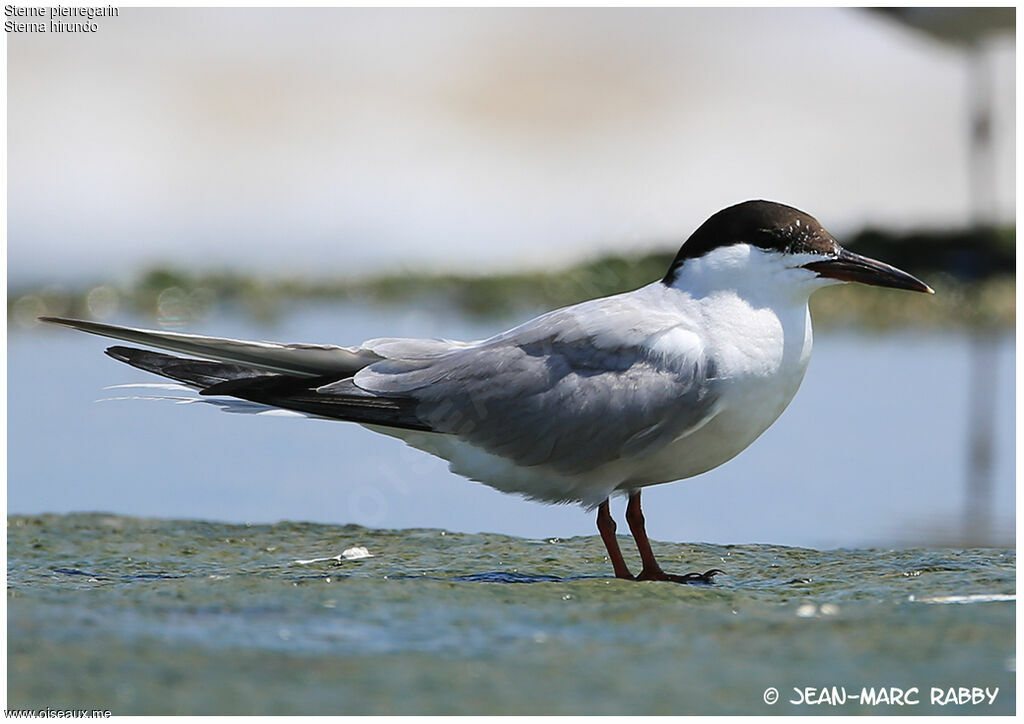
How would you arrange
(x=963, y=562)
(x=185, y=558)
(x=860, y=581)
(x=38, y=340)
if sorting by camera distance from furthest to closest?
(x=38, y=340) → (x=185, y=558) → (x=963, y=562) → (x=860, y=581)

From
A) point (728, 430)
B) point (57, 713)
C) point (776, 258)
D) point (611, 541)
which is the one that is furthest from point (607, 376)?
point (57, 713)

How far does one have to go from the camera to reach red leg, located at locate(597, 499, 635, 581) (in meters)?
4.13

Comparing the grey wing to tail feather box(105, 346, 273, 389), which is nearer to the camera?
the grey wing

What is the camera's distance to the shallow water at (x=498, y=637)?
9.11ft

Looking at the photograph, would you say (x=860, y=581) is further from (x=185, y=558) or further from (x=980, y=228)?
(x=980, y=228)

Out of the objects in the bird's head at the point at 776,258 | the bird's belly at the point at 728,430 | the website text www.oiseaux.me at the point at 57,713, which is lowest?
the website text www.oiseaux.me at the point at 57,713

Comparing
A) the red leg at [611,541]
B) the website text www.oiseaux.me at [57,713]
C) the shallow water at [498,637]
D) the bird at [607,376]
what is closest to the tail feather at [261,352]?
the bird at [607,376]

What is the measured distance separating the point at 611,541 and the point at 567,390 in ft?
1.48

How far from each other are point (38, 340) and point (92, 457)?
12.2 ft

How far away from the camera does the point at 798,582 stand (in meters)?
4.02

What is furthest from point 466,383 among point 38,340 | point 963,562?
point 38,340

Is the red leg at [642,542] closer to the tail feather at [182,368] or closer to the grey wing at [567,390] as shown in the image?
the grey wing at [567,390]

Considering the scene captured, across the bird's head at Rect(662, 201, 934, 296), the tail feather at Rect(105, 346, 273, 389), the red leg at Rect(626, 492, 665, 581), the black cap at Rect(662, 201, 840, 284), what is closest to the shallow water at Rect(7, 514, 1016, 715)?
the red leg at Rect(626, 492, 665, 581)

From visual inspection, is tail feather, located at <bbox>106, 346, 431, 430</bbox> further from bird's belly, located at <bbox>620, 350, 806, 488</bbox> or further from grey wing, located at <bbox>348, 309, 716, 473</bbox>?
bird's belly, located at <bbox>620, 350, 806, 488</bbox>
